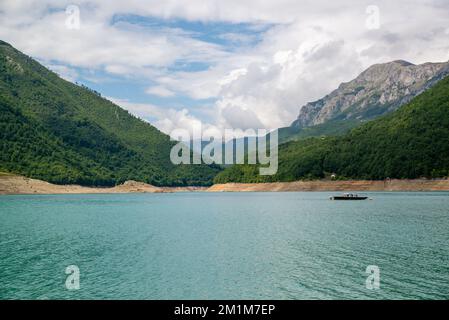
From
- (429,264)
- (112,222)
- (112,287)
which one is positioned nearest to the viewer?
(112,287)

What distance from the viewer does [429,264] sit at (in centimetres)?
4072

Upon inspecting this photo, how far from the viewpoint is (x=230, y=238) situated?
61406 millimetres

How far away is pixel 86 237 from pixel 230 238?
19.4 metres

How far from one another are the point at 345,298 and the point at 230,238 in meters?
31.3

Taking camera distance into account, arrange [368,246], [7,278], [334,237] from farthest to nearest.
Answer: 1. [334,237]
2. [368,246]
3. [7,278]

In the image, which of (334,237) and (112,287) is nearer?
(112,287)

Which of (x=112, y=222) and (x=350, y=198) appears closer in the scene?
(x=112, y=222)

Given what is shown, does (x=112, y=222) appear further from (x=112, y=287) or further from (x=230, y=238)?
(x=112, y=287)

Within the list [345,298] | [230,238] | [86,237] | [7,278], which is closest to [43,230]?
[86,237]
